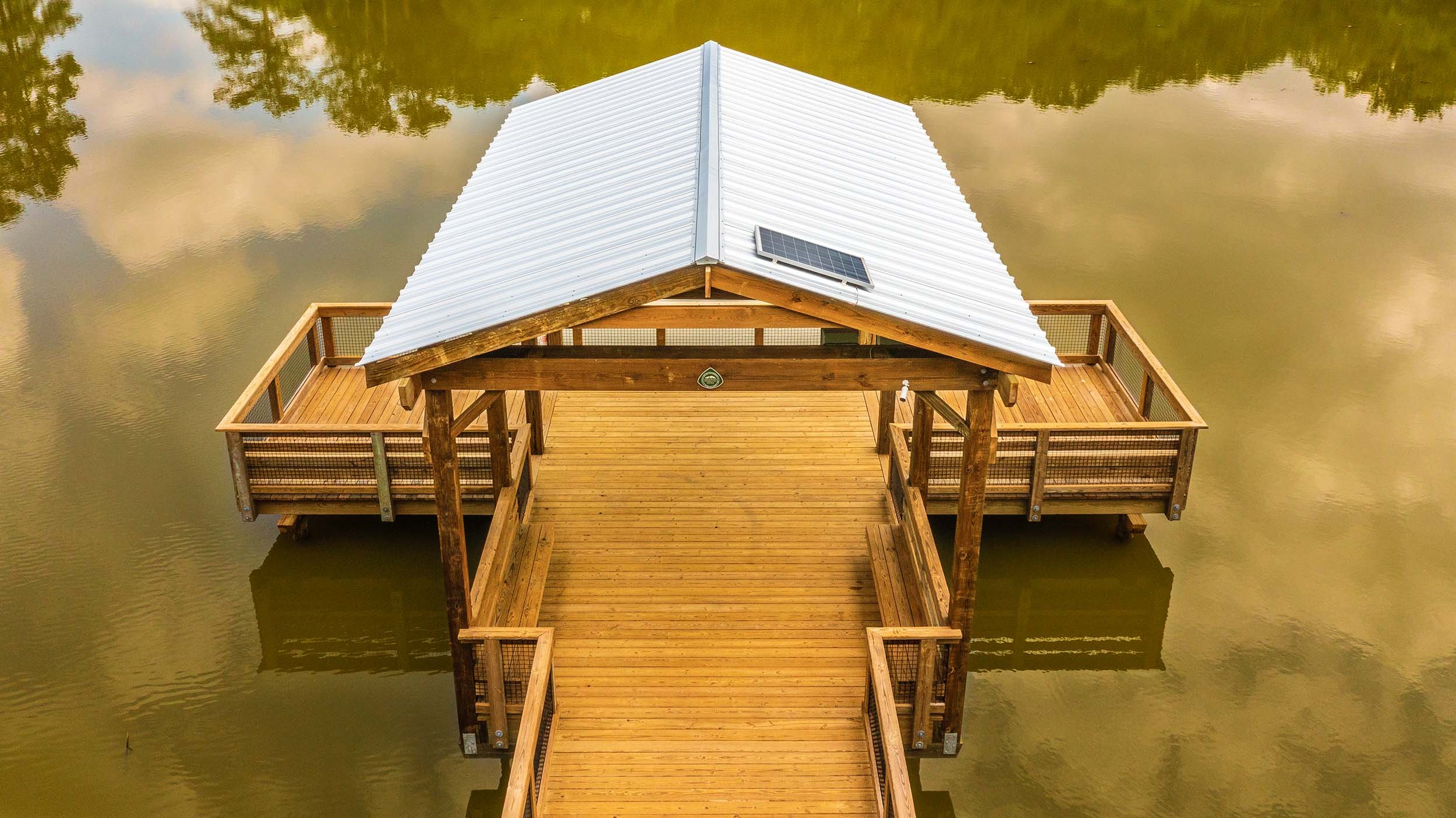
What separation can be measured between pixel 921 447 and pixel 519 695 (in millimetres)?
4821

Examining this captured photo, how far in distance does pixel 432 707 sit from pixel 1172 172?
65.2 ft

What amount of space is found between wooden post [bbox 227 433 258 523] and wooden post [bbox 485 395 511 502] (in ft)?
8.75

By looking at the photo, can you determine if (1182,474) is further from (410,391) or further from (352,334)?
(352,334)

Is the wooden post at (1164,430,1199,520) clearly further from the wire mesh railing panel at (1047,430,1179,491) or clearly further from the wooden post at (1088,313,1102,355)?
the wooden post at (1088,313,1102,355)

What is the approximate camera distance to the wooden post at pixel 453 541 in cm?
962

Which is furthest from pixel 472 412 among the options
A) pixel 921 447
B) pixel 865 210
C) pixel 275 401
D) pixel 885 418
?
pixel 885 418

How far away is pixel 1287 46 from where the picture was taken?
33.9 m

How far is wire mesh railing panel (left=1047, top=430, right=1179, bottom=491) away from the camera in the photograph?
13.0 metres

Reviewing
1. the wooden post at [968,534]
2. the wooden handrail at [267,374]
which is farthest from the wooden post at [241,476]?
the wooden post at [968,534]

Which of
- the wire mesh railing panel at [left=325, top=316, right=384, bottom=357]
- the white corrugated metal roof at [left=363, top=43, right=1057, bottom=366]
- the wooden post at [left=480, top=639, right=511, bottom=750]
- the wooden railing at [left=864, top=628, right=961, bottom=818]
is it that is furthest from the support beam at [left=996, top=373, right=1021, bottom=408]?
the wire mesh railing panel at [left=325, top=316, right=384, bottom=357]

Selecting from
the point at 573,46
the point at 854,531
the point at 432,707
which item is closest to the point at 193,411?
the point at 432,707

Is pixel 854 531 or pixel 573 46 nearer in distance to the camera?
pixel 854 531

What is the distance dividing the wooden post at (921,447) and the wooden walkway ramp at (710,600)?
0.60m

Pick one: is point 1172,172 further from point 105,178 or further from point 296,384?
point 105,178
